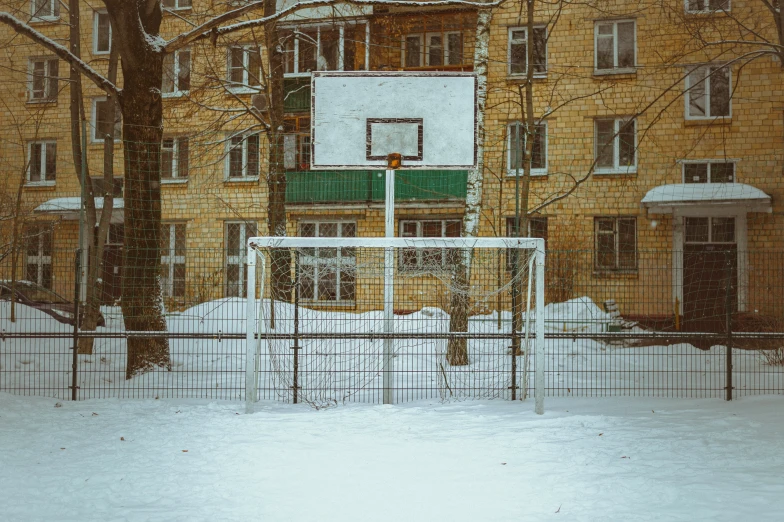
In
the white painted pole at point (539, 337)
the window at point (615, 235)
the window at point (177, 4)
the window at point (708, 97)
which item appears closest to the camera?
the white painted pole at point (539, 337)

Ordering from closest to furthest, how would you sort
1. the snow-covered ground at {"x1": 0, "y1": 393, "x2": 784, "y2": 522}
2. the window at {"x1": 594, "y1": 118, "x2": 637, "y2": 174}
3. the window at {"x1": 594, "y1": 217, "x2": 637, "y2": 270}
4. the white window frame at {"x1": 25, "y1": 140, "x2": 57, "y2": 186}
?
the snow-covered ground at {"x1": 0, "y1": 393, "x2": 784, "y2": 522} < the window at {"x1": 594, "y1": 217, "x2": 637, "y2": 270} < the window at {"x1": 594, "y1": 118, "x2": 637, "y2": 174} < the white window frame at {"x1": 25, "y1": 140, "x2": 57, "y2": 186}

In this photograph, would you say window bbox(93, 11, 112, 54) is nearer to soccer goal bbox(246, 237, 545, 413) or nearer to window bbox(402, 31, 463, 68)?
window bbox(402, 31, 463, 68)

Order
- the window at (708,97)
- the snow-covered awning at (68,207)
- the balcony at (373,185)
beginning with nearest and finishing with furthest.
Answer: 1. the balcony at (373,185)
2. the window at (708,97)
3. the snow-covered awning at (68,207)

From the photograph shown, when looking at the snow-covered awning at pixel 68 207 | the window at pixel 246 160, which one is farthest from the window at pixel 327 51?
the snow-covered awning at pixel 68 207

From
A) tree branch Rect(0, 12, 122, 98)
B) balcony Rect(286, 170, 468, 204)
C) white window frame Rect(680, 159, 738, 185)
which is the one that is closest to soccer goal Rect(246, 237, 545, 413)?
tree branch Rect(0, 12, 122, 98)

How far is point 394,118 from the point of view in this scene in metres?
10.2

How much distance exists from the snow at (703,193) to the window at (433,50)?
22.6 ft

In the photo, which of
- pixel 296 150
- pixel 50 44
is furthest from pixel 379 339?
pixel 296 150

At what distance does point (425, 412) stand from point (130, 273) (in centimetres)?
526

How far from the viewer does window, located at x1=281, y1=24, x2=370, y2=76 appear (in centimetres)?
2322

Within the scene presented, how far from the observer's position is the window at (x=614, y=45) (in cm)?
2319

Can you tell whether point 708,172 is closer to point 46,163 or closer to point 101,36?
point 101,36

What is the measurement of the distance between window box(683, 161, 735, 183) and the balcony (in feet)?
21.0

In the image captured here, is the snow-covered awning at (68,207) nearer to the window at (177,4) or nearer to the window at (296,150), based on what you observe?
the window at (296,150)
